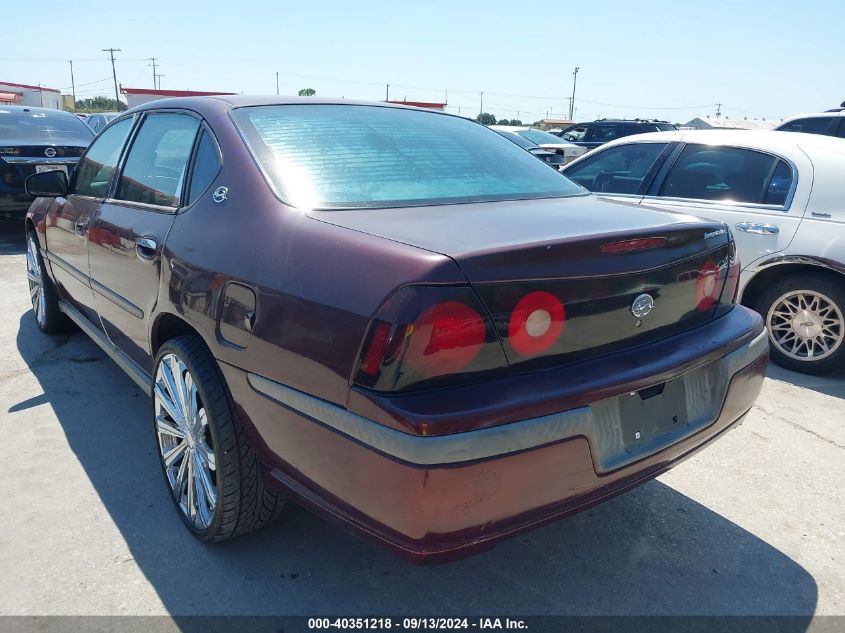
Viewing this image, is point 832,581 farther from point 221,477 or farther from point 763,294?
point 763,294

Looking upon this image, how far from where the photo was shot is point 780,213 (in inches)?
169

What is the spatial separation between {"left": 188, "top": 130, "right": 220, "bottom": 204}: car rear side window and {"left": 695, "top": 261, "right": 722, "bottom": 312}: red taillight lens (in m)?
1.76

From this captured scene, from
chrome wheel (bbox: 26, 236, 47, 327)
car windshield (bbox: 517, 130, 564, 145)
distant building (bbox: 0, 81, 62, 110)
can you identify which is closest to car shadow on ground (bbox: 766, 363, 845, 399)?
chrome wheel (bbox: 26, 236, 47, 327)

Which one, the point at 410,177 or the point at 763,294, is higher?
the point at 410,177

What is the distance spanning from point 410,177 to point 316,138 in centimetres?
39

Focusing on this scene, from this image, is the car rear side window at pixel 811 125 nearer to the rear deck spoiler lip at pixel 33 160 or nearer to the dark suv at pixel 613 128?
the dark suv at pixel 613 128

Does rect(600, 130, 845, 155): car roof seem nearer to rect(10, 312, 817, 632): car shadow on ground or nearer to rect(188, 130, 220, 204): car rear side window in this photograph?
rect(10, 312, 817, 632): car shadow on ground

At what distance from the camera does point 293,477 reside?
1.96 m

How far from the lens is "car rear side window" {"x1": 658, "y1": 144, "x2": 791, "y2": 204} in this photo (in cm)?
449

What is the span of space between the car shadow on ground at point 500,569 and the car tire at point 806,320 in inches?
81.4

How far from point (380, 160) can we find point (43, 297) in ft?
11.0

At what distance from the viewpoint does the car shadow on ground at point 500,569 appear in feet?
7.09

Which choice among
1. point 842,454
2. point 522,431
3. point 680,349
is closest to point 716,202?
point 842,454

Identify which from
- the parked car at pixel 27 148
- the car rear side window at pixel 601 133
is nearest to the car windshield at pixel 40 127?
the parked car at pixel 27 148
